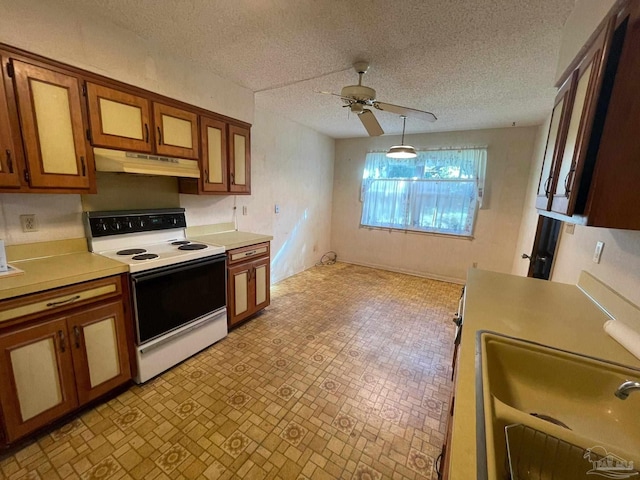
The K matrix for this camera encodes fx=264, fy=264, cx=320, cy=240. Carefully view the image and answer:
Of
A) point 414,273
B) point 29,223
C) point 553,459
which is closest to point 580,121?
point 553,459

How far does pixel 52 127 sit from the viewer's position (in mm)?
1609

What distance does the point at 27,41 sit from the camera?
4.91 feet

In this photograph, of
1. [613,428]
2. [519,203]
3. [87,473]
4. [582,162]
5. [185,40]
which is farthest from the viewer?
[519,203]

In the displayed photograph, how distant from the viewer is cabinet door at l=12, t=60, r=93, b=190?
4.94ft

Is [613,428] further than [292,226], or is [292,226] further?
[292,226]

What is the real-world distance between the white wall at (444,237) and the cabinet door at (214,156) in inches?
119

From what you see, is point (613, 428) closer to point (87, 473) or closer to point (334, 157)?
point (87, 473)

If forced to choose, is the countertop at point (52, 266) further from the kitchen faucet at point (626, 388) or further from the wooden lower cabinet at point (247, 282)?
the kitchen faucet at point (626, 388)

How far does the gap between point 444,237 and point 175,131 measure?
13.7 feet

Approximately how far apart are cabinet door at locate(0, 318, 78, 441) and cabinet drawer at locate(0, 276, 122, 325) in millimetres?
93

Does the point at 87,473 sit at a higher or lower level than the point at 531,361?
lower

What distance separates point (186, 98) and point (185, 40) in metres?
0.46

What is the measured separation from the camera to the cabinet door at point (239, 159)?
2.78m

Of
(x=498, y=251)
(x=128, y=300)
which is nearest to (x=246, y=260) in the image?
(x=128, y=300)
